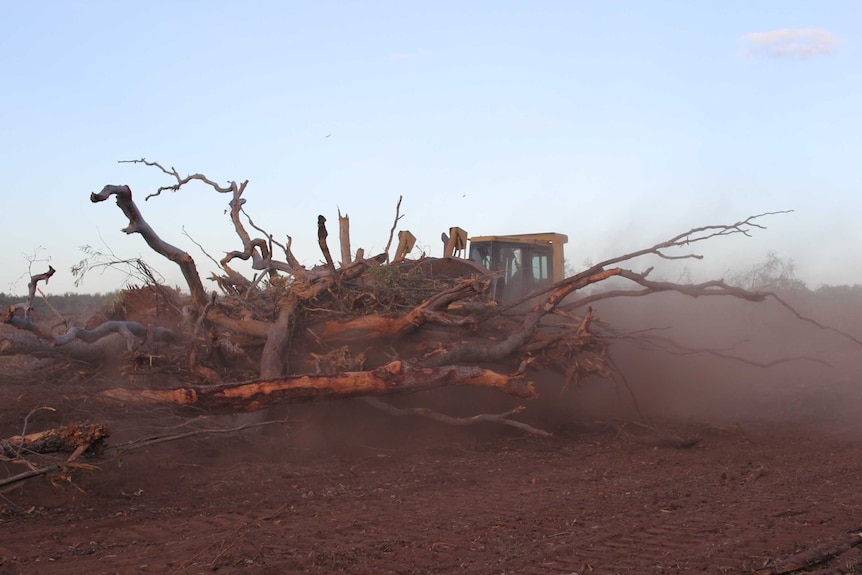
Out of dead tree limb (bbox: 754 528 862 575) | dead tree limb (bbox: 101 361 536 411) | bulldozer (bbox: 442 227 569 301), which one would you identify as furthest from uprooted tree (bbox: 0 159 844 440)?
dead tree limb (bbox: 754 528 862 575)

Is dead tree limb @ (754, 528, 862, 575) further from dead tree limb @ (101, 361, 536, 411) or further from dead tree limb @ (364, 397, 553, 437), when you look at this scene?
dead tree limb @ (101, 361, 536, 411)

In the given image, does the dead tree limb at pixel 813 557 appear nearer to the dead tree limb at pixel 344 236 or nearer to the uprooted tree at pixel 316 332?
the uprooted tree at pixel 316 332

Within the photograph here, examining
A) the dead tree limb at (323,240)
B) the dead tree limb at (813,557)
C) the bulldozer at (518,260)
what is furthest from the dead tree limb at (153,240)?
the dead tree limb at (813,557)

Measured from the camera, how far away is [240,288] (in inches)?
431

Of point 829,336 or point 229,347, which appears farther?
point 829,336

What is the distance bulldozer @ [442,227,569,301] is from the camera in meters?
14.4

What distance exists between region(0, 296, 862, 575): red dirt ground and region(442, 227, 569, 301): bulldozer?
9.89ft

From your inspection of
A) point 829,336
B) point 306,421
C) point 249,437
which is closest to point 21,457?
point 249,437

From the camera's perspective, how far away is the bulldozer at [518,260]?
14.4m

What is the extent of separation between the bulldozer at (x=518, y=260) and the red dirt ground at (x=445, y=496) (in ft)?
9.89

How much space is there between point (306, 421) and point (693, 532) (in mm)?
5120

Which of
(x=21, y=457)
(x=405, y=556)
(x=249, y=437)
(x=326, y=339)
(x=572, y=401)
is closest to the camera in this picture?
(x=405, y=556)

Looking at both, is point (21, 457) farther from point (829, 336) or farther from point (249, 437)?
point (829, 336)

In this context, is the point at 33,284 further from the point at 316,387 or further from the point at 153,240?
the point at 316,387
